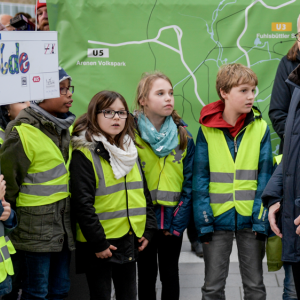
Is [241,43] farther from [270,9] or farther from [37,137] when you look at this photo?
[37,137]

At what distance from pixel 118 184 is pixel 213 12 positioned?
2.63 m

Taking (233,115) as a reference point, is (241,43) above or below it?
above

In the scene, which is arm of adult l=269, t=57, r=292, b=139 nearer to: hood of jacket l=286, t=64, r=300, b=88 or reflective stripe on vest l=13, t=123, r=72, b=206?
hood of jacket l=286, t=64, r=300, b=88

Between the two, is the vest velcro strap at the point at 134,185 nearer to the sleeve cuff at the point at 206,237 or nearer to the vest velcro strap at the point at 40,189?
the vest velcro strap at the point at 40,189

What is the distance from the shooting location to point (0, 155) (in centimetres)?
242

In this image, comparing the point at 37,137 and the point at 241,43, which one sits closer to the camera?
the point at 37,137

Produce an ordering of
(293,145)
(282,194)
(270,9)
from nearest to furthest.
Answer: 1. (293,145)
2. (282,194)
3. (270,9)

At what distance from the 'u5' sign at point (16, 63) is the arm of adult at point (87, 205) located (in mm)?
651

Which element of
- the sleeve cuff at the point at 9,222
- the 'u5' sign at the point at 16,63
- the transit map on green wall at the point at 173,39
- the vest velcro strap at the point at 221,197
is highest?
the transit map on green wall at the point at 173,39

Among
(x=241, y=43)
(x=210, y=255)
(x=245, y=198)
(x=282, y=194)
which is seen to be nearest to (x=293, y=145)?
(x=282, y=194)

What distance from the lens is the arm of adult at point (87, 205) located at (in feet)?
8.27

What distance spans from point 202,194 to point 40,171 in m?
1.07

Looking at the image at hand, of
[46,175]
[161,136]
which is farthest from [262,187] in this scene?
[46,175]

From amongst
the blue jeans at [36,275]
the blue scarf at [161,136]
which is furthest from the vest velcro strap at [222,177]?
the blue jeans at [36,275]
